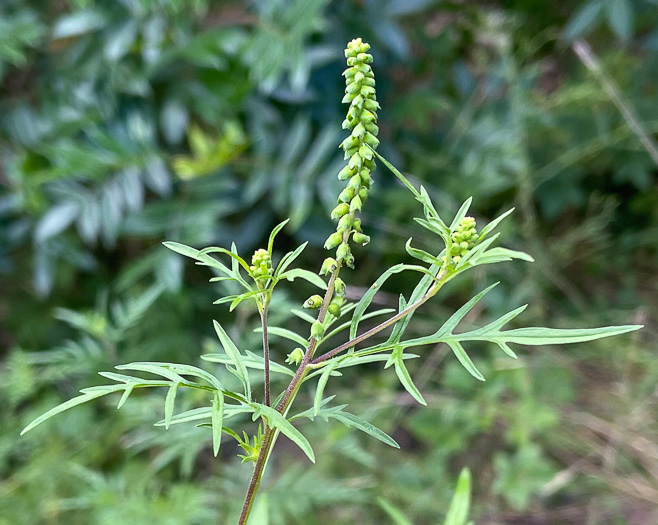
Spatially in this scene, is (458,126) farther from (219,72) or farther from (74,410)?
(74,410)

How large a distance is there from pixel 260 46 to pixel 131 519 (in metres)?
0.75

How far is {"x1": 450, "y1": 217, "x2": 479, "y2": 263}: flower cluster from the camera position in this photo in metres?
0.31

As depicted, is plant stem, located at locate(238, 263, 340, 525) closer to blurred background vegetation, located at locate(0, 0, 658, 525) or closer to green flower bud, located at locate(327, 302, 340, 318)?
green flower bud, located at locate(327, 302, 340, 318)

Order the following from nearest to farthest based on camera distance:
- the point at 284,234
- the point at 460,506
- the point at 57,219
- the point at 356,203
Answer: the point at 356,203, the point at 460,506, the point at 57,219, the point at 284,234

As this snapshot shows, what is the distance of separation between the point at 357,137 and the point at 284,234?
1.17 meters

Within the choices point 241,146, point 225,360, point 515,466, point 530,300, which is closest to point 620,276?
point 530,300

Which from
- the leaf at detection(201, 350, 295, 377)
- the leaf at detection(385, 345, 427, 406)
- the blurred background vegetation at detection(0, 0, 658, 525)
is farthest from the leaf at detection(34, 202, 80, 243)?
the leaf at detection(385, 345, 427, 406)

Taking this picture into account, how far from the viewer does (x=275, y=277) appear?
32cm

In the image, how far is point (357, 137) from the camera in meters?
0.29

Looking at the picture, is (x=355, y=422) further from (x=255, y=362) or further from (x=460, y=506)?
(x=460, y=506)

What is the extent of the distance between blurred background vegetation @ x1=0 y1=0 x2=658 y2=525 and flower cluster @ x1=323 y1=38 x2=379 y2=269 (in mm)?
593

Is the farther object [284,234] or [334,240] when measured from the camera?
[284,234]

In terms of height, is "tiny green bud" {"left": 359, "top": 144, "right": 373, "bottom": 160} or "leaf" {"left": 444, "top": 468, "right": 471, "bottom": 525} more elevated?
"tiny green bud" {"left": 359, "top": 144, "right": 373, "bottom": 160}

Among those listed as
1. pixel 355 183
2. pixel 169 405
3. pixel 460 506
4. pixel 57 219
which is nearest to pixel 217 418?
pixel 169 405
